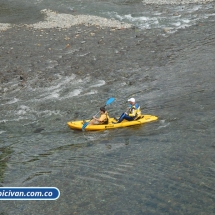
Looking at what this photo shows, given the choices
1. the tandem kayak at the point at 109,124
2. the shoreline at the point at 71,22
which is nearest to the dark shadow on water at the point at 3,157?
the tandem kayak at the point at 109,124

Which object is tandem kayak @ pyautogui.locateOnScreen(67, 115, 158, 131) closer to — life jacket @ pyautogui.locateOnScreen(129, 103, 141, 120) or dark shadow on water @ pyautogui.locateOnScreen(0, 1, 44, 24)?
life jacket @ pyautogui.locateOnScreen(129, 103, 141, 120)

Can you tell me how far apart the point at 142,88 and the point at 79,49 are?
8.14 metres

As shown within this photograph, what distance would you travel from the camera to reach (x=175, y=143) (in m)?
15.8

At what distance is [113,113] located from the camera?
19.6 m

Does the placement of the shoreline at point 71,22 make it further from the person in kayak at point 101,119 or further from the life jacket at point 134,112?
the person in kayak at point 101,119

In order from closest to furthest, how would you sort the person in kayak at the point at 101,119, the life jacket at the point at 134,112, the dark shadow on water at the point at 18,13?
the person in kayak at the point at 101,119 → the life jacket at the point at 134,112 → the dark shadow on water at the point at 18,13

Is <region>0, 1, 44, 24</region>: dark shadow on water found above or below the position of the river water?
above

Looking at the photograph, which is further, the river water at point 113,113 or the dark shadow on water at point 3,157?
the dark shadow on water at point 3,157

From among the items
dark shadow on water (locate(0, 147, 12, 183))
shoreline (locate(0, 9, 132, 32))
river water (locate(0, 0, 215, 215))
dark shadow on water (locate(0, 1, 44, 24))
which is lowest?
dark shadow on water (locate(0, 147, 12, 183))

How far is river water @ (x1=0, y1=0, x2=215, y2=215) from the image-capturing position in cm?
1300

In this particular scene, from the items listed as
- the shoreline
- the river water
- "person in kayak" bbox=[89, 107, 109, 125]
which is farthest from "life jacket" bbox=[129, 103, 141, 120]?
the shoreline

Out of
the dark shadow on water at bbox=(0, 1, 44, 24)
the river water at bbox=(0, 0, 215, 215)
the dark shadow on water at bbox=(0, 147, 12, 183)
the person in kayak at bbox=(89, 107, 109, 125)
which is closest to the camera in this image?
the river water at bbox=(0, 0, 215, 215)

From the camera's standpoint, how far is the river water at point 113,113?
13.0m

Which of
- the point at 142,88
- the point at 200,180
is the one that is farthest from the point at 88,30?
the point at 200,180
